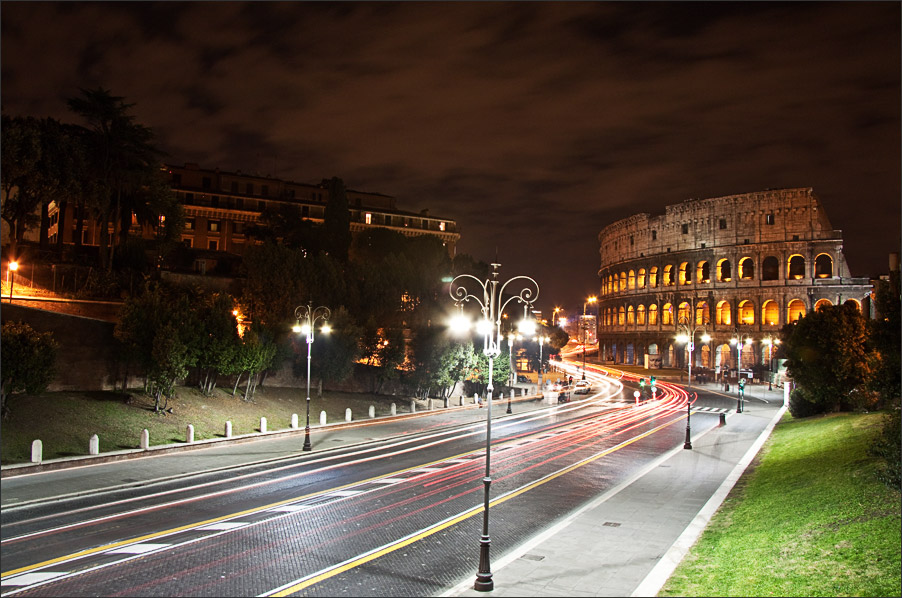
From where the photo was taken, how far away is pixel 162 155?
146 ft

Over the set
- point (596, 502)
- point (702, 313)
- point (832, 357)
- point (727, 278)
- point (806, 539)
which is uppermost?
point (727, 278)

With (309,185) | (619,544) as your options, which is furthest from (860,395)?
(309,185)

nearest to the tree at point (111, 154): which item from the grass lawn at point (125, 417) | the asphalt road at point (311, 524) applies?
the grass lawn at point (125, 417)

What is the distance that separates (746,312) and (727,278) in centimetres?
608

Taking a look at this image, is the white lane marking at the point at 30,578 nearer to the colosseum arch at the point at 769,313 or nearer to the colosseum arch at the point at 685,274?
the colosseum arch at the point at 769,313

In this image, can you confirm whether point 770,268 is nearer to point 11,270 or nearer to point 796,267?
point 796,267

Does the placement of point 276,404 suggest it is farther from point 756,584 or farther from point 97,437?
point 756,584

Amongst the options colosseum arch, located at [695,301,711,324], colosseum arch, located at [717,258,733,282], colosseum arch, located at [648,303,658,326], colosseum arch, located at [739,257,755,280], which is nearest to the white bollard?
colosseum arch, located at [695,301,711,324]

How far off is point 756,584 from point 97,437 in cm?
2211

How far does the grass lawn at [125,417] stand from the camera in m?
23.2

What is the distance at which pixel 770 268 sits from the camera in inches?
3844

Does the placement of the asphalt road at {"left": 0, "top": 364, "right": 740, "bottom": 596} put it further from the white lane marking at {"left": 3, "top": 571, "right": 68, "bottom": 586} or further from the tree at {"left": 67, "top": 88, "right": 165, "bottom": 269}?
the tree at {"left": 67, "top": 88, "right": 165, "bottom": 269}

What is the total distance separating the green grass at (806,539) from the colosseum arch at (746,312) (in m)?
81.9

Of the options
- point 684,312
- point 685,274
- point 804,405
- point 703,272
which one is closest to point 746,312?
point 684,312
